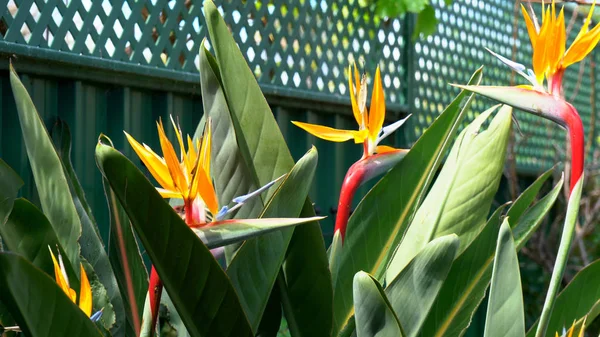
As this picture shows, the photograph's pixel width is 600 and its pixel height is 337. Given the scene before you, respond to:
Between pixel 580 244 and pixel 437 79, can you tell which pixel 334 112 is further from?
pixel 580 244

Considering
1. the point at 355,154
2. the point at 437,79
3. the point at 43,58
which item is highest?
the point at 43,58

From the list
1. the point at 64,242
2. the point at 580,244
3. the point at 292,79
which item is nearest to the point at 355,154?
the point at 292,79

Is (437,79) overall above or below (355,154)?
above

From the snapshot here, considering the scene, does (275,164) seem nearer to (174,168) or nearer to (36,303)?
(174,168)

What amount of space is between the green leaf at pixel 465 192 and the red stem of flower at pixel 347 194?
0.52 ft

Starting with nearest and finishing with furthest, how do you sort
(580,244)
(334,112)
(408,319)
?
(408,319) < (334,112) < (580,244)

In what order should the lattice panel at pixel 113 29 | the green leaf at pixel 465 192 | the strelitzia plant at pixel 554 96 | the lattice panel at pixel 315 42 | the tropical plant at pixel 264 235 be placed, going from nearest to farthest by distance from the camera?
the tropical plant at pixel 264 235 → the strelitzia plant at pixel 554 96 → the green leaf at pixel 465 192 → the lattice panel at pixel 113 29 → the lattice panel at pixel 315 42

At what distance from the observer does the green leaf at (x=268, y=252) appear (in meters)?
0.96

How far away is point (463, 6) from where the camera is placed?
3.73m

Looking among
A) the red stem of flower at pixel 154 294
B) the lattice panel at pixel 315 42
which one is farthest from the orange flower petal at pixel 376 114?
the lattice panel at pixel 315 42

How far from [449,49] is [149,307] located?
2.99 meters

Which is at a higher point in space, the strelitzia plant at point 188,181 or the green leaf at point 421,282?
the strelitzia plant at point 188,181

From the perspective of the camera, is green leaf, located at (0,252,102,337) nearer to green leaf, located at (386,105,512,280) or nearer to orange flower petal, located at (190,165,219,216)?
orange flower petal, located at (190,165,219,216)

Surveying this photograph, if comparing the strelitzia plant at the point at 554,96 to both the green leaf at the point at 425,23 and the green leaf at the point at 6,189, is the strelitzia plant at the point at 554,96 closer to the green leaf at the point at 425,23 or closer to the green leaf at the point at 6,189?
the green leaf at the point at 6,189
